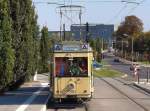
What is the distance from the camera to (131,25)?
186000 mm

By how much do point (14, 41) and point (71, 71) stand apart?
665 centimetres

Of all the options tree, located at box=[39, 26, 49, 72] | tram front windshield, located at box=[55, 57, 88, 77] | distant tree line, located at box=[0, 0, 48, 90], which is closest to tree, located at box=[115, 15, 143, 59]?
tree, located at box=[39, 26, 49, 72]

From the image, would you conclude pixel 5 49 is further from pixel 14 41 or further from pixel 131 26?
pixel 131 26

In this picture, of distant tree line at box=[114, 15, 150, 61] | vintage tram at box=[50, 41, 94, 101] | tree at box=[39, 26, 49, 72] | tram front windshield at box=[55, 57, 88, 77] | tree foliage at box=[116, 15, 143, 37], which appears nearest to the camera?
vintage tram at box=[50, 41, 94, 101]

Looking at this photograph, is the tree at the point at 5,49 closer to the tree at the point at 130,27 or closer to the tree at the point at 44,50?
the tree at the point at 44,50

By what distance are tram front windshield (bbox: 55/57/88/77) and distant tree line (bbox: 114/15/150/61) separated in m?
141

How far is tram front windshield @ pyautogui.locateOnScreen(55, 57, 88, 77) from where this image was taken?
83.7ft

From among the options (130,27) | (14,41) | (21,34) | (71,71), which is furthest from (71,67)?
(130,27)

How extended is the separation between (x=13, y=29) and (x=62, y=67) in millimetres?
6443

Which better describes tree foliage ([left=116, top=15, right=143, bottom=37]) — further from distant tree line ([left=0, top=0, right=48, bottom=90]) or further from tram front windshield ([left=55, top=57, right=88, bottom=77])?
tram front windshield ([left=55, top=57, right=88, bottom=77])

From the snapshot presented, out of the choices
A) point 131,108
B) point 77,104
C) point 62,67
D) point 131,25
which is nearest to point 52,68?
point 62,67

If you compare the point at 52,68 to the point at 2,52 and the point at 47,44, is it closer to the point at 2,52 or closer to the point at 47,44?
the point at 2,52

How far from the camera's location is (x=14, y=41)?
1228 inches

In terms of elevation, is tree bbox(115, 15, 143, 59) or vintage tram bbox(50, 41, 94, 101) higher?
tree bbox(115, 15, 143, 59)
